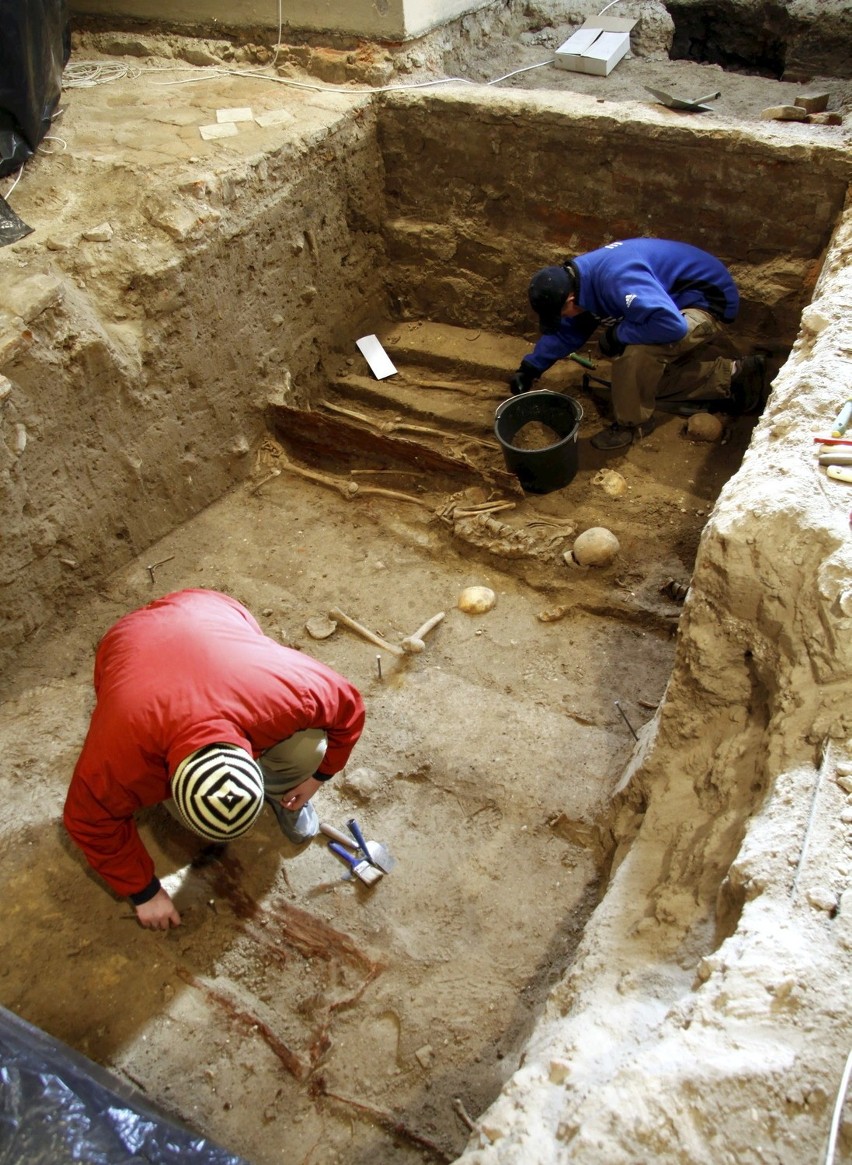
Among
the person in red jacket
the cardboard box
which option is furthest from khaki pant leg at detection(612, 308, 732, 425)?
the person in red jacket

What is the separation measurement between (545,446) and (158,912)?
2.96 m

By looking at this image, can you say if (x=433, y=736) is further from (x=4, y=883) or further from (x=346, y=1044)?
(x=4, y=883)

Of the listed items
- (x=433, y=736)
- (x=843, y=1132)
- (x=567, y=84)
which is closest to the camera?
(x=843, y=1132)

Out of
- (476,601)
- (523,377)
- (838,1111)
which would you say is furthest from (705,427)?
(838,1111)

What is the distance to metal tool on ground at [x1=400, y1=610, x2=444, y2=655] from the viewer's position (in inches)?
144

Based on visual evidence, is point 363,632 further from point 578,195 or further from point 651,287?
point 578,195

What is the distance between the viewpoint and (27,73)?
3859mm

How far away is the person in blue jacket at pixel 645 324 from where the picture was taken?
13.4 ft

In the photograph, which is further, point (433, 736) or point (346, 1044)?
point (433, 736)

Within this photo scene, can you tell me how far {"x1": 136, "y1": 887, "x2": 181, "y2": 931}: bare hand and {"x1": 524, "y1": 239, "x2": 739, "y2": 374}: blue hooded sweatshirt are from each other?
324cm

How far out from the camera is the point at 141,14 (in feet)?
18.0

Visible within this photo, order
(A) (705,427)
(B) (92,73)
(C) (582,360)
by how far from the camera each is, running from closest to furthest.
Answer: (A) (705,427) → (C) (582,360) → (B) (92,73)

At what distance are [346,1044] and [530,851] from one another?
0.87 metres

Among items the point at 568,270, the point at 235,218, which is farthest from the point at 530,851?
the point at 235,218
